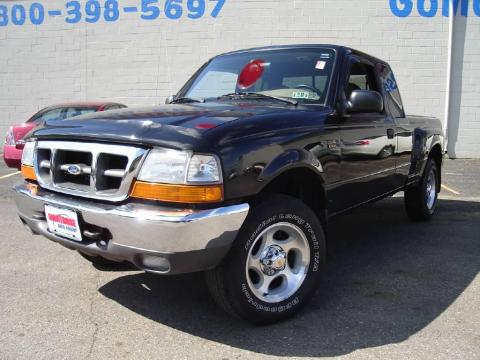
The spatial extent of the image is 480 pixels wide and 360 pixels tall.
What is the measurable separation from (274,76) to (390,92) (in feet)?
5.54

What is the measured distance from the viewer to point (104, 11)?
12977 millimetres

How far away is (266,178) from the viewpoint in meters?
2.87

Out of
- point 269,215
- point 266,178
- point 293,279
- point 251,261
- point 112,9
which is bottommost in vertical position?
point 293,279

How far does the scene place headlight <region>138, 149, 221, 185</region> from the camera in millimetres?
2557

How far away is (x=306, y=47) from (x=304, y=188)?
4.48 ft

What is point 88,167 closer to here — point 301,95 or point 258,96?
point 258,96

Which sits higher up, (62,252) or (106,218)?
(106,218)

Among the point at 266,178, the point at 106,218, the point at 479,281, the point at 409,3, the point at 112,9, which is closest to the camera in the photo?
the point at 106,218

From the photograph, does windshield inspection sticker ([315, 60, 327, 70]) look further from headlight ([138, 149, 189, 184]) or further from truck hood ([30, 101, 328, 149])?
headlight ([138, 149, 189, 184])

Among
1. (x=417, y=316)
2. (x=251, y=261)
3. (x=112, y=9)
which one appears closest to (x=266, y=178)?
(x=251, y=261)

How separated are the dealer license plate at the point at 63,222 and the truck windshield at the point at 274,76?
5.43 ft

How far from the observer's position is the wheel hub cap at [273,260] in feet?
10.0

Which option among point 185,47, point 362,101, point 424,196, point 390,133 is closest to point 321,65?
point 362,101

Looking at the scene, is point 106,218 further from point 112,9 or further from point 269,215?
point 112,9
